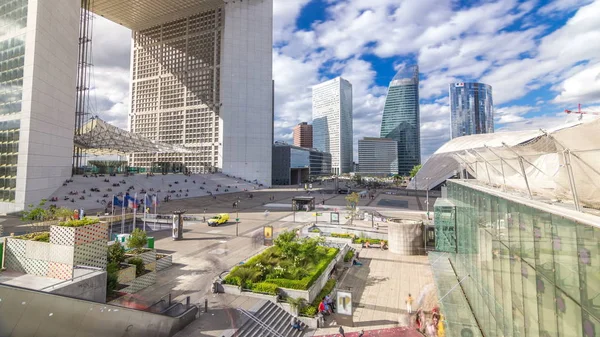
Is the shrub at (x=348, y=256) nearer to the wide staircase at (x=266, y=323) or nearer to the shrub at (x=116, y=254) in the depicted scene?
the wide staircase at (x=266, y=323)

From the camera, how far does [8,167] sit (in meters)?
39.6

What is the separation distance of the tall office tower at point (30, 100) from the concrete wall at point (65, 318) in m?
41.0

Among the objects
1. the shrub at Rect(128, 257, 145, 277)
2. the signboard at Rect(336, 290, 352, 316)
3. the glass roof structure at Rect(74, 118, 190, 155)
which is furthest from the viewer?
the glass roof structure at Rect(74, 118, 190, 155)

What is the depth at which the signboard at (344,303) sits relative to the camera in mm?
13859

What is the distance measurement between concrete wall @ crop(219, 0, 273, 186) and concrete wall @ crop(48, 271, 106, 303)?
82238mm

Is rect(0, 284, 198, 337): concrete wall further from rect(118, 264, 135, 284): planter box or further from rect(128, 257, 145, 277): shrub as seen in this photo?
rect(128, 257, 145, 277): shrub

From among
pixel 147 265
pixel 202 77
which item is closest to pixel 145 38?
pixel 202 77

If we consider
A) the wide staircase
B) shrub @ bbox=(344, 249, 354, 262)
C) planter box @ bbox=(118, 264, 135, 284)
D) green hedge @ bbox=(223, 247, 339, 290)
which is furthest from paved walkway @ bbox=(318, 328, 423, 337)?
planter box @ bbox=(118, 264, 135, 284)

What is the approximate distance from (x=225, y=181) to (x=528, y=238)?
82.1 metres

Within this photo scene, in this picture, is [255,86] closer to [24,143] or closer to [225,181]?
[225,181]

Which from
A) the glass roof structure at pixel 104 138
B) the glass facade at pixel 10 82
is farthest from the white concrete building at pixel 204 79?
the glass facade at pixel 10 82

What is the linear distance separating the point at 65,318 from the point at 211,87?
309ft

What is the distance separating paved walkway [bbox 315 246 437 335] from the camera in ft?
45.5

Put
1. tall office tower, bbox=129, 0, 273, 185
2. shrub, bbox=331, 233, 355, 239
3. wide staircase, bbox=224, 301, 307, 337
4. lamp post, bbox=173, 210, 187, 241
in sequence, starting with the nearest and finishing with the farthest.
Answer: wide staircase, bbox=224, 301, 307, 337 < lamp post, bbox=173, 210, 187, 241 < shrub, bbox=331, 233, 355, 239 < tall office tower, bbox=129, 0, 273, 185
